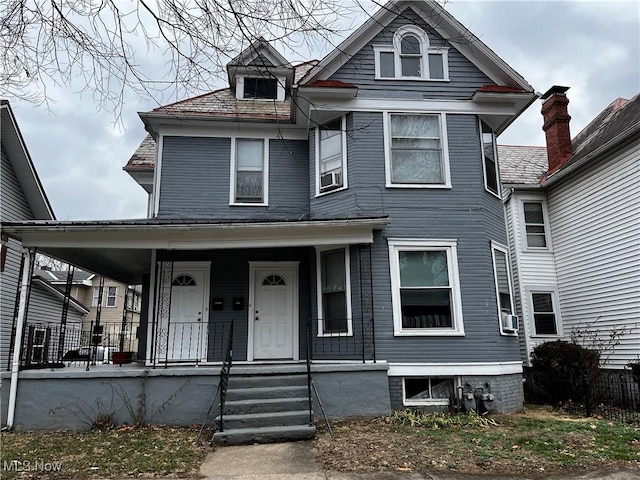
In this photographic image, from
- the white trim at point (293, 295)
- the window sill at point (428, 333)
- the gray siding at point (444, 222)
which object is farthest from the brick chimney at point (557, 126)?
the white trim at point (293, 295)

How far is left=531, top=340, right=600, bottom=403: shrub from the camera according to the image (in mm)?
10164

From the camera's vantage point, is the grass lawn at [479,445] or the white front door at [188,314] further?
the white front door at [188,314]

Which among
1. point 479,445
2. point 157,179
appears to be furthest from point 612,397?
point 157,179

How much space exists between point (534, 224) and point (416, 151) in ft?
20.2

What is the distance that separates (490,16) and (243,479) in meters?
5.52

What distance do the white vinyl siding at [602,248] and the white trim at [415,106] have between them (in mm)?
3482

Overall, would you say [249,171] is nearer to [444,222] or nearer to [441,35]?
[444,222]

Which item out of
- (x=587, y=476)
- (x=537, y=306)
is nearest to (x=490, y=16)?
(x=587, y=476)

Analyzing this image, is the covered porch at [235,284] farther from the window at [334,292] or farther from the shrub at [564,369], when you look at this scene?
the shrub at [564,369]

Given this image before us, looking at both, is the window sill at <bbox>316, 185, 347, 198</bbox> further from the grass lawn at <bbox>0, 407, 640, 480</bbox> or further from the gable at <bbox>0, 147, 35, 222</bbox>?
the gable at <bbox>0, 147, 35, 222</bbox>

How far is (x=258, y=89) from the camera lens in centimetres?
1265

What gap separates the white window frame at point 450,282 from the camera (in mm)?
9195

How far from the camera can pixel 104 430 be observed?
7746 mm

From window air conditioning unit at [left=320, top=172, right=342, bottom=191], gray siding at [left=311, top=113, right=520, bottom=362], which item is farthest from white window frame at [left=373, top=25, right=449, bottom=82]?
window air conditioning unit at [left=320, top=172, right=342, bottom=191]
